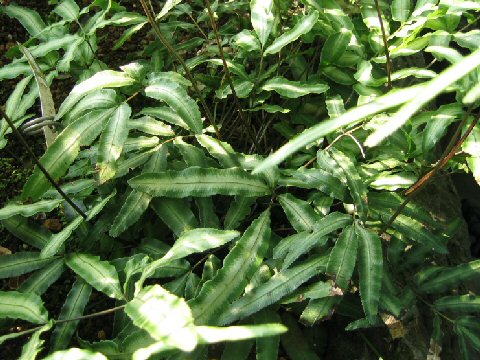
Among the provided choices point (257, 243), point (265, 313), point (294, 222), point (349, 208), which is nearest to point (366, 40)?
point (349, 208)

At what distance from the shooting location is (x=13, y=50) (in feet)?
5.43

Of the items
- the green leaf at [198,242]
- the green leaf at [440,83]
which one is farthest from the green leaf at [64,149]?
the green leaf at [440,83]

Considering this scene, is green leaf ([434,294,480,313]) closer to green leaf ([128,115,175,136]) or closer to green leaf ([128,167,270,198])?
green leaf ([128,167,270,198])

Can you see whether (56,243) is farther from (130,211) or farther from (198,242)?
(198,242)

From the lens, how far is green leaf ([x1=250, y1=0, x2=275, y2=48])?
4.97ft

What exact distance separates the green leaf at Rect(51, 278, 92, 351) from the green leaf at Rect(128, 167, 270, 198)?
27 centimetres

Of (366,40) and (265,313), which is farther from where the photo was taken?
(366,40)

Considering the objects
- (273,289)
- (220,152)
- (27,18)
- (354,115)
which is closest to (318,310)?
(273,289)

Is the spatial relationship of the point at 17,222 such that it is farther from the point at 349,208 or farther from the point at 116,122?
the point at 349,208

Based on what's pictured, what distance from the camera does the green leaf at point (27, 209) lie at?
1.24 metres

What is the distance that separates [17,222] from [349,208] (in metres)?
0.84

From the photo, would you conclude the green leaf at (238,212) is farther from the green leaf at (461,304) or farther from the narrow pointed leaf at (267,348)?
the green leaf at (461,304)

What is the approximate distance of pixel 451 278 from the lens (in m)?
1.28

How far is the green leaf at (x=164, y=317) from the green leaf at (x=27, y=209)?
1.44 ft
